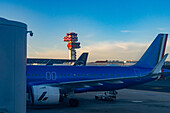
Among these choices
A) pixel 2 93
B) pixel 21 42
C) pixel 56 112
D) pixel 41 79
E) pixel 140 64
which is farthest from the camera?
pixel 140 64

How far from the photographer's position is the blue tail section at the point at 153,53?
2631cm

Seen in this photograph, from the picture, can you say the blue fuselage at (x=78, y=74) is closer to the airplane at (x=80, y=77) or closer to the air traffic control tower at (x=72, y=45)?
the airplane at (x=80, y=77)

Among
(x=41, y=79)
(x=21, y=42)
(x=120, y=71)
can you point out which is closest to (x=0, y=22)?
(x=21, y=42)

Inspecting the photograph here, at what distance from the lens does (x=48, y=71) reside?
70.7 ft

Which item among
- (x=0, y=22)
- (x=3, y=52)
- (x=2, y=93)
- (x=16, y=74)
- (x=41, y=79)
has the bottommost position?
(x=41, y=79)

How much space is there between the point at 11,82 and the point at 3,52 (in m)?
0.53

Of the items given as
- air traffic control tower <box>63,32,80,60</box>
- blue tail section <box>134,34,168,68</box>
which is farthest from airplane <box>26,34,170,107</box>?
air traffic control tower <box>63,32,80,60</box>

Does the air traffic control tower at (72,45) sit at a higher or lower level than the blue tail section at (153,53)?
higher

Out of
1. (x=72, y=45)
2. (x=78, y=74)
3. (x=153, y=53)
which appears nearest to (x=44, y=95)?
(x=78, y=74)

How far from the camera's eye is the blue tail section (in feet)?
86.3

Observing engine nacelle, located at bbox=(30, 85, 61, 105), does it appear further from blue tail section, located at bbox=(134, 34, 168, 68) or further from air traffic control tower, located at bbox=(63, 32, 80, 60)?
air traffic control tower, located at bbox=(63, 32, 80, 60)

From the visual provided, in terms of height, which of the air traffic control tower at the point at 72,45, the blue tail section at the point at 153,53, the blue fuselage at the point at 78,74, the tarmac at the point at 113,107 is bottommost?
the tarmac at the point at 113,107

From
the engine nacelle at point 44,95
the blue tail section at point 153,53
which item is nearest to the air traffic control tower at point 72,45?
the blue tail section at point 153,53

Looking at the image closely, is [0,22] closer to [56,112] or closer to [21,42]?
[21,42]
